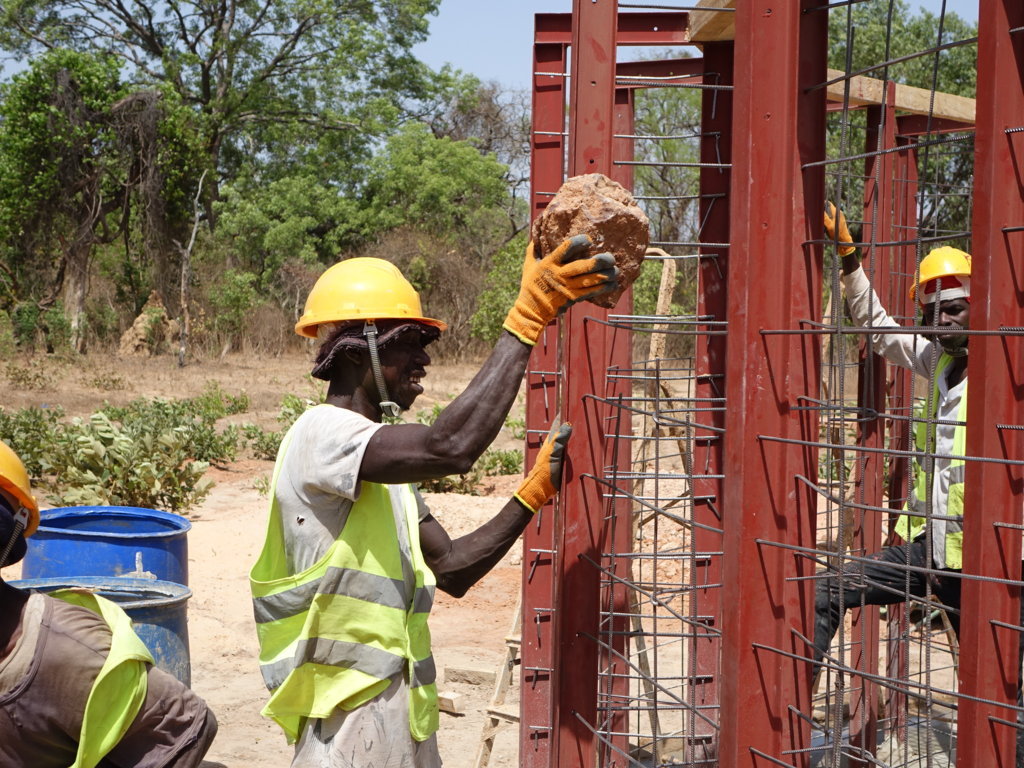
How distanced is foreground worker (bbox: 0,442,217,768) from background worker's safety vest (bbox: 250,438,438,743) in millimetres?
358

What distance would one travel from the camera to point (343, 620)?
8.33 feet

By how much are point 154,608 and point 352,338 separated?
2346 millimetres

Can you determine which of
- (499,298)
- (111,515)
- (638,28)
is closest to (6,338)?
(499,298)

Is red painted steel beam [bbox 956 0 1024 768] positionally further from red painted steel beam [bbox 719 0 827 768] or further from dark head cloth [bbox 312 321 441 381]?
dark head cloth [bbox 312 321 441 381]

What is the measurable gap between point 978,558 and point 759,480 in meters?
0.41

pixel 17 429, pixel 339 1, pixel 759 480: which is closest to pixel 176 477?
pixel 17 429

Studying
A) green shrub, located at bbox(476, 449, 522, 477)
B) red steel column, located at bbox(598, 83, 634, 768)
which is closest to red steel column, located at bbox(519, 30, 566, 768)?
red steel column, located at bbox(598, 83, 634, 768)

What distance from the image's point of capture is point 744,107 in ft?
6.57

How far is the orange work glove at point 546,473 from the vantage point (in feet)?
9.68

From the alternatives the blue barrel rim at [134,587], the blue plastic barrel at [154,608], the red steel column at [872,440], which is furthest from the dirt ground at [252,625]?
the red steel column at [872,440]

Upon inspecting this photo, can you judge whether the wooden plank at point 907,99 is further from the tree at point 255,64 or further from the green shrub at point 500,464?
the tree at point 255,64

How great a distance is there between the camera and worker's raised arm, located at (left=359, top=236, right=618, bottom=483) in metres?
2.36

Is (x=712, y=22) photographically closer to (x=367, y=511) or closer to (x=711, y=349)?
(x=711, y=349)

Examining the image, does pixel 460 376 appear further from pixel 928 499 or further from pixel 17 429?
pixel 928 499
